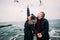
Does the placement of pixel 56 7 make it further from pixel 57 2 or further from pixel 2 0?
pixel 2 0

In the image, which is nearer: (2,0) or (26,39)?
(26,39)

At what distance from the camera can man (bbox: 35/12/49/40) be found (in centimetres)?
199

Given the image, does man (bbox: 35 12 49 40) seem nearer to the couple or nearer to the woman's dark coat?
the couple

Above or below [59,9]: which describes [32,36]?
below

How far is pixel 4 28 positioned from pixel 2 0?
43 centimetres

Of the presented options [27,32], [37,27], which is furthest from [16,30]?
[37,27]

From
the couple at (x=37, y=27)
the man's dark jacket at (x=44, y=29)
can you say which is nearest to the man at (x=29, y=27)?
the couple at (x=37, y=27)

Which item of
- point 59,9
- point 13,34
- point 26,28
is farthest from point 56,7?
point 13,34

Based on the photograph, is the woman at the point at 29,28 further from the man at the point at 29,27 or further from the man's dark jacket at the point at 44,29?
the man's dark jacket at the point at 44,29

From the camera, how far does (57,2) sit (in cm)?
206

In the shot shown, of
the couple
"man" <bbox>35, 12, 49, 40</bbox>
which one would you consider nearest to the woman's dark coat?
the couple

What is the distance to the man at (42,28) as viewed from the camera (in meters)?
1.99

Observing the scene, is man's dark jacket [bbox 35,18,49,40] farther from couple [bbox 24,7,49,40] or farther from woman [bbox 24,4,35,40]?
woman [bbox 24,4,35,40]

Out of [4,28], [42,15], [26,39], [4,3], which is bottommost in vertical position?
[26,39]
